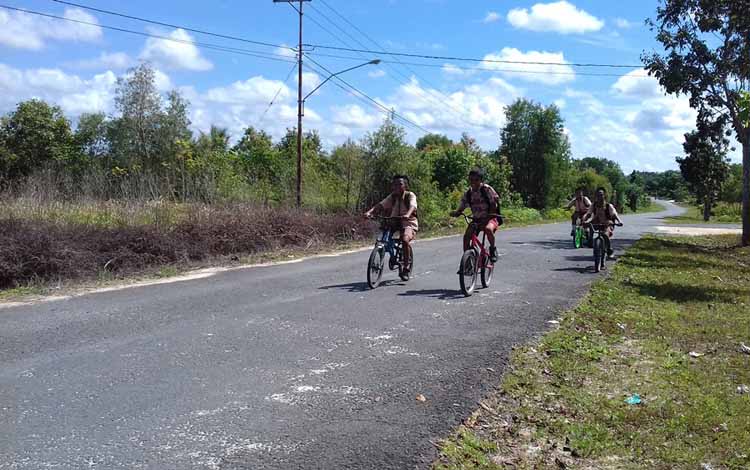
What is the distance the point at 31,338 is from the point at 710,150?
59.8 m

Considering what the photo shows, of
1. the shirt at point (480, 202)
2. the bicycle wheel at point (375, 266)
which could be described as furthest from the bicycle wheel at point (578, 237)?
the bicycle wheel at point (375, 266)

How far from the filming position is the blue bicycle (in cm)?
1075

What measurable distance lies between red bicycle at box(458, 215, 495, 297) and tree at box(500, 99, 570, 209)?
5098cm

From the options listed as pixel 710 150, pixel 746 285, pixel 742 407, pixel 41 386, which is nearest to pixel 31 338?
pixel 41 386

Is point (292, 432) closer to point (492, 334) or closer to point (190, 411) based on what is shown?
point (190, 411)

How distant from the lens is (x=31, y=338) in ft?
23.6

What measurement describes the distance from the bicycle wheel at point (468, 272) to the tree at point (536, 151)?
51.7 m

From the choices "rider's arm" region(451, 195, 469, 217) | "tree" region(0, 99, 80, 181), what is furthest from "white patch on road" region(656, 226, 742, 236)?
"tree" region(0, 99, 80, 181)

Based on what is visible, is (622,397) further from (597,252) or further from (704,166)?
(704,166)

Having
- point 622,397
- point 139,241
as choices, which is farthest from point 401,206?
point 622,397

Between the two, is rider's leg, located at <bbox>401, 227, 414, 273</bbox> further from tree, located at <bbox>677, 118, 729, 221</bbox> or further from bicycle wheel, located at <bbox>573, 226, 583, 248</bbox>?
tree, located at <bbox>677, 118, 729, 221</bbox>

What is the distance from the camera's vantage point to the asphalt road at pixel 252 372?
167 inches

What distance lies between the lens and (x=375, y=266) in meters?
10.8

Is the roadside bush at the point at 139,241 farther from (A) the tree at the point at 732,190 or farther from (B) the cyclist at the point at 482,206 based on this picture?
(A) the tree at the point at 732,190
